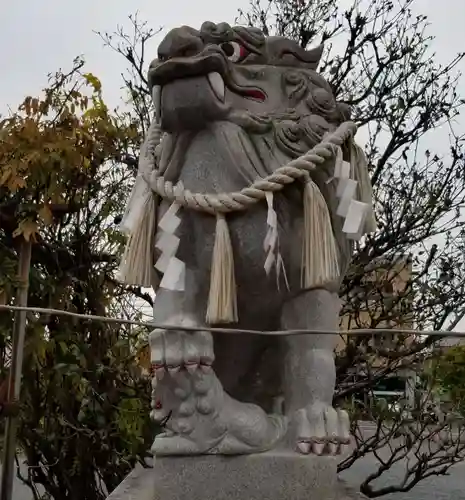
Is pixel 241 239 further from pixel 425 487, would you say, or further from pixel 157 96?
pixel 425 487

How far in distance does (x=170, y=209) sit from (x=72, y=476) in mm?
1897

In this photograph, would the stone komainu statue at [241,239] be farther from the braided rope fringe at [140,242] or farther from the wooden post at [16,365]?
the wooden post at [16,365]

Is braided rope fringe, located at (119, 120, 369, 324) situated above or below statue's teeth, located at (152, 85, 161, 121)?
below

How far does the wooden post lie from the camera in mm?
2334

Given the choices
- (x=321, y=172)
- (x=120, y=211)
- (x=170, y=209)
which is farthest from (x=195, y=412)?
(x=120, y=211)

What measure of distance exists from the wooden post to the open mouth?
983mm

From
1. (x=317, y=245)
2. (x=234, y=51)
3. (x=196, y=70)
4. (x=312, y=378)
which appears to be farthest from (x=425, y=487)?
(x=196, y=70)

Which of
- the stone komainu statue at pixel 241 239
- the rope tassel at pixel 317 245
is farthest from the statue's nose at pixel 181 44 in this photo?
the rope tassel at pixel 317 245

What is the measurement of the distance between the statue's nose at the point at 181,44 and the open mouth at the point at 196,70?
0.02 meters

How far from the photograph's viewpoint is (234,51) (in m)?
1.82

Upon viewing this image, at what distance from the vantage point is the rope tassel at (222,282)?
5.27ft

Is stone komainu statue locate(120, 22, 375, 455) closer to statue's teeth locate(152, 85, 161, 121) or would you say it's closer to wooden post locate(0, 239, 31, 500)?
statue's teeth locate(152, 85, 161, 121)

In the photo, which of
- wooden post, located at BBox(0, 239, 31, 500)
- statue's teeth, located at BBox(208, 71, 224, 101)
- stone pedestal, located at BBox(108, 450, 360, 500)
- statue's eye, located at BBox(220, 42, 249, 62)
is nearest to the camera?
stone pedestal, located at BBox(108, 450, 360, 500)

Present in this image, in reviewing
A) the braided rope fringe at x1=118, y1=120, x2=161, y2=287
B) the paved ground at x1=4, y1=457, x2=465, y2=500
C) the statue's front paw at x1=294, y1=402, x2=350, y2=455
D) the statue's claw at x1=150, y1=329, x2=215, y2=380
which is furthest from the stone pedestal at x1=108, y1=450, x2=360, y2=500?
the paved ground at x1=4, y1=457, x2=465, y2=500
